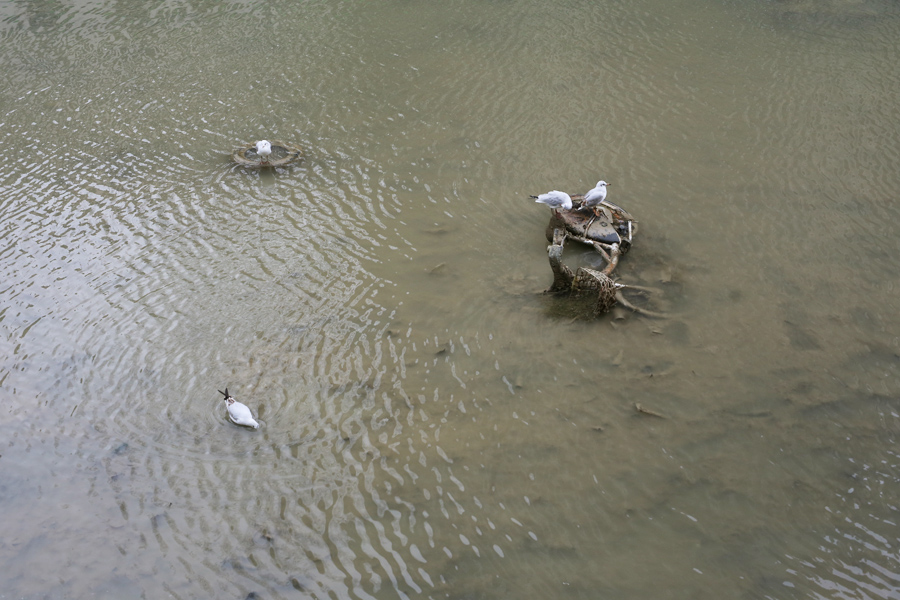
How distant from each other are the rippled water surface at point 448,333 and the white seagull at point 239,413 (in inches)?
6.0

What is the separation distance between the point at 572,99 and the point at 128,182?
7.17 metres

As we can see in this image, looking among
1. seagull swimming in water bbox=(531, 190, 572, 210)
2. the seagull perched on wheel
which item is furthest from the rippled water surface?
the seagull perched on wheel

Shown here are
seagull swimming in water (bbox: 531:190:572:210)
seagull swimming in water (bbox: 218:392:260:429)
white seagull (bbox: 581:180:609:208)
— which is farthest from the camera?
seagull swimming in water (bbox: 531:190:572:210)

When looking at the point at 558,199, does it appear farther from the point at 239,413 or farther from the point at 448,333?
the point at 239,413

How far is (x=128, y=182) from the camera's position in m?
9.41

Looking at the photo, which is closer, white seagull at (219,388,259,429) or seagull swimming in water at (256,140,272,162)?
white seagull at (219,388,259,429)

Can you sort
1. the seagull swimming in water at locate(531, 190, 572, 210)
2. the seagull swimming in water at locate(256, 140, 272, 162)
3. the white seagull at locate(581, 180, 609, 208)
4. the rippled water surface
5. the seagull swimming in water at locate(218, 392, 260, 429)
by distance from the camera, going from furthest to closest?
1. the seagull swimming in water at locate(256, 140, 272, 162)
2. the seagull swimming in water at locate(531, 190, 572, 210)
3. the white seagull at locate(581, 180, 609, 208)
4. the seagull swimming in water at locate(218, 392, 260, 429)
5. the rippled water surface

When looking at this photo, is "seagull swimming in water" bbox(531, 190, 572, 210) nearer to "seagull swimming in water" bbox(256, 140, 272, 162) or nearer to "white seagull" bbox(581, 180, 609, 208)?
"white seagull" bbox(581, 180, 609, 208)

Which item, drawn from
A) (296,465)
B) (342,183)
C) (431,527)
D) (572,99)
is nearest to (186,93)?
(342,183)

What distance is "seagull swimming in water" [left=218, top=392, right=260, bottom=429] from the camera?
5730mm

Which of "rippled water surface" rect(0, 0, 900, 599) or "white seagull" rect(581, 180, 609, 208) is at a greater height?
"white seagull" rect(581, 180, 609, 208)

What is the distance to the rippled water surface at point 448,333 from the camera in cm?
503

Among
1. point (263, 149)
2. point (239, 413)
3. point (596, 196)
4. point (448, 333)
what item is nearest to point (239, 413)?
point (239, 413)

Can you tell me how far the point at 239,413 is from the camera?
226 inches
